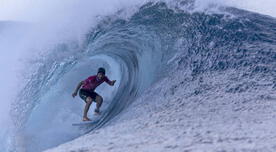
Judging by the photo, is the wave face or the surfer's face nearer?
the wave face

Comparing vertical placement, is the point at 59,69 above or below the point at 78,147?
above

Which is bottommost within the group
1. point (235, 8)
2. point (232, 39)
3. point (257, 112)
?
point (257, 112)

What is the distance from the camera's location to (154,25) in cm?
834

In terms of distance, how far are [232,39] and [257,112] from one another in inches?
88.0

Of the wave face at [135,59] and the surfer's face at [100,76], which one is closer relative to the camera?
the wave face at [135,59]

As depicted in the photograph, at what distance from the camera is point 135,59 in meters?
8.37

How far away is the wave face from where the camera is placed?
249 inches

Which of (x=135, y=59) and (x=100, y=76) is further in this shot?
(x=135, y=59)

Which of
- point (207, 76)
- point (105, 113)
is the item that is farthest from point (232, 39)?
point (105, 113)

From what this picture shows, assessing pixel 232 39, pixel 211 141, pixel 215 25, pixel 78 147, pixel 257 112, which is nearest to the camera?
pixel 211 141

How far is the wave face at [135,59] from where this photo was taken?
6.31 metres

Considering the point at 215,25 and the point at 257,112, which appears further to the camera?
the point at 215,25

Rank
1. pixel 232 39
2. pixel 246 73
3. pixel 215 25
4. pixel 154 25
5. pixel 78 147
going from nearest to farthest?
pixel 78 147, pixel 246 73, pixel 232 39, pixel 215 25, pixel 154 25

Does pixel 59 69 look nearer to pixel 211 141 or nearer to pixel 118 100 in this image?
pixel 118 100
